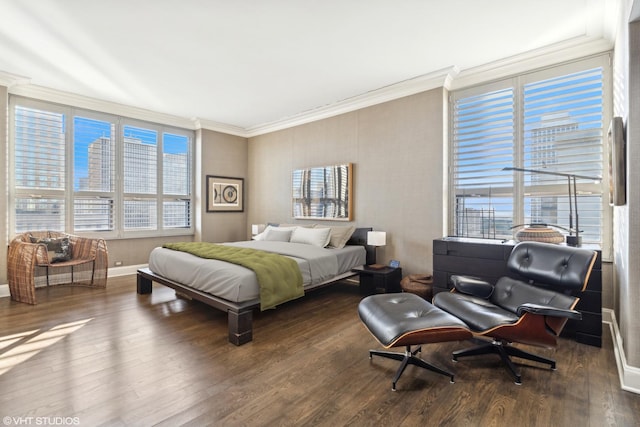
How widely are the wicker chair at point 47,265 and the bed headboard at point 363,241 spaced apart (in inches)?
146

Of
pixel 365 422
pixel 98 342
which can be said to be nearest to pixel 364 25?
pixel 365 422

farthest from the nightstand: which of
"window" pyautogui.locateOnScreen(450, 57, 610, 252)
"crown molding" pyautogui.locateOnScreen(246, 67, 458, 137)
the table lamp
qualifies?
"crown molding" pyautogui.locateOnScreen(246, 67, 458, 137)

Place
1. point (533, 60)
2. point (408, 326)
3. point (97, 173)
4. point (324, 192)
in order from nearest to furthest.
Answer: point (408, 326)
point (533, 60)
point (97, 173)
point (324, 192)

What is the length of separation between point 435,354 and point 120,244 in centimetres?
522

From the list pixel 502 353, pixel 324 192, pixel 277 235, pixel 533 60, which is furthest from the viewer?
pixel 324 192

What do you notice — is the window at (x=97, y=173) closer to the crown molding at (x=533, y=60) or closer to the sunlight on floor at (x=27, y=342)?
the sunlight on floor at (x=27, y=342)

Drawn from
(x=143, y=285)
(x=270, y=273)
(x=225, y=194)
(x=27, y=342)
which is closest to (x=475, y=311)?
(x=270, y=273)

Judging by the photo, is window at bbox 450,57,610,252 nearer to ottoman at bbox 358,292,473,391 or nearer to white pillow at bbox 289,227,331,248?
white pillow at bbox 289,227,331,248

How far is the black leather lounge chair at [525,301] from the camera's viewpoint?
2.05m

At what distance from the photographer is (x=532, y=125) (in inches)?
141

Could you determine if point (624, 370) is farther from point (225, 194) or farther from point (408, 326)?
point (225, 194)

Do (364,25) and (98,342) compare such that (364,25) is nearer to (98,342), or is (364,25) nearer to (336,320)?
(336,320)

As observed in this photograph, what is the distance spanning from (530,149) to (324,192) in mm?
2981

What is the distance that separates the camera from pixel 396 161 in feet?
14.9
